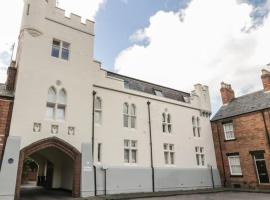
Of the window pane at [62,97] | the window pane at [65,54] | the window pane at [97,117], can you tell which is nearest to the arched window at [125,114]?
the window pane at [97,117]

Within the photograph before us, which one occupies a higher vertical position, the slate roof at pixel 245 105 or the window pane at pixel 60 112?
the slate roof at pixel 245 105

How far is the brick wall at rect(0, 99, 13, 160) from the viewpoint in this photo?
37.7ft

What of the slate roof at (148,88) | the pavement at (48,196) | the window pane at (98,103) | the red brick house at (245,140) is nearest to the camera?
the pavement at (48,196)

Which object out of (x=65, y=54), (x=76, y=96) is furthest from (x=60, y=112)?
(x=65, y=54)

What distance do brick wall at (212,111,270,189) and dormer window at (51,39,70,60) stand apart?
15440 mm

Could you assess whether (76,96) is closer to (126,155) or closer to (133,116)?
(133,116)

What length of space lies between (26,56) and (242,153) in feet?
59.4

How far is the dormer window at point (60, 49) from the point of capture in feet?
48.1

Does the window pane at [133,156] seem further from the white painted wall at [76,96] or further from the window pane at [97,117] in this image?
the window pane at [97,117]

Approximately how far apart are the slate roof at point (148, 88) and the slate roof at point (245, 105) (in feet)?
12.7

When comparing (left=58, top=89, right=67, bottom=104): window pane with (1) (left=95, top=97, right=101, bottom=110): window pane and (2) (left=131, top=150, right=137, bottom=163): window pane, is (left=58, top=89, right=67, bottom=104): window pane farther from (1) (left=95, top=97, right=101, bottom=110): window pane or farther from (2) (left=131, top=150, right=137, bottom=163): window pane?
(2) (left=131, top=150, right=137, bottom=163): window pane

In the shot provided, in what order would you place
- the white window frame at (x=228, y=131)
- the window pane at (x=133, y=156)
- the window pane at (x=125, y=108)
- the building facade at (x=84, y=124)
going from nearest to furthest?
the building facade at (x=84, y=124) < the window pane at (x=133, y=156) < the window pane at (x=125, y=108) < the white window frame at (x=228, y=131)

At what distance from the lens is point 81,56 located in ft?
50.6

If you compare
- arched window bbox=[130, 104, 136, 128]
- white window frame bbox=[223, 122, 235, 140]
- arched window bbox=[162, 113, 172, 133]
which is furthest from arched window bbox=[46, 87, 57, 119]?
white window frame bbox=[223, 122, 235, 140]
